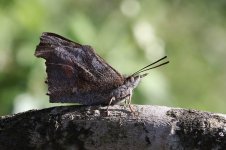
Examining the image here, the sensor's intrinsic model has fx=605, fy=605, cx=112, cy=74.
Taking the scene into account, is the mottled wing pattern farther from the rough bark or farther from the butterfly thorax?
the rough bark

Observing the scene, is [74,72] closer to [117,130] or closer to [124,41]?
[117,130]

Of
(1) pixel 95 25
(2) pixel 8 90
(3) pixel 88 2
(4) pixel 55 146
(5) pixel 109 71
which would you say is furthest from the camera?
(3) pixel 88 2

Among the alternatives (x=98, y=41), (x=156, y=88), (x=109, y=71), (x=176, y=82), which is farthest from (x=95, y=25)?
(x=109, y=71)

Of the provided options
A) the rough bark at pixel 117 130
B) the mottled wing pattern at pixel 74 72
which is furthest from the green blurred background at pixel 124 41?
the rough bark at pixel 117 130

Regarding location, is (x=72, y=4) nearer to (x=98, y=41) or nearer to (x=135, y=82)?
(x=98, y=41)

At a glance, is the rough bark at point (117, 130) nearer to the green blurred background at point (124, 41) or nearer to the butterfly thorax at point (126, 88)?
the butterfly thorax at point (126, 88)

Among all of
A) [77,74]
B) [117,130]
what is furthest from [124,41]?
[117,130]
